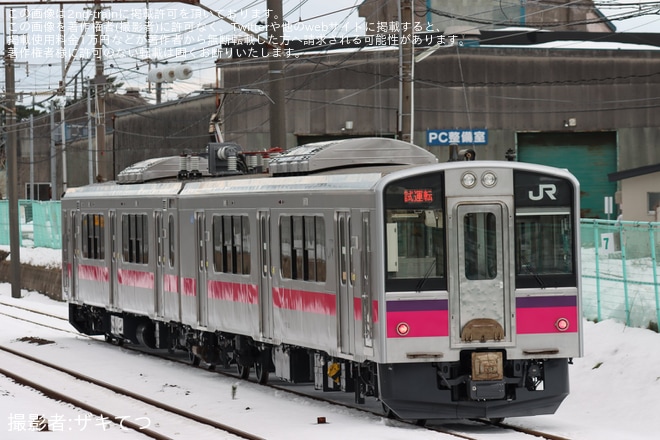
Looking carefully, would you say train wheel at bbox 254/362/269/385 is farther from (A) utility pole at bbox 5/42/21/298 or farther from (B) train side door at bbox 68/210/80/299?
(A) utility pole at bbox 5/42/21/298

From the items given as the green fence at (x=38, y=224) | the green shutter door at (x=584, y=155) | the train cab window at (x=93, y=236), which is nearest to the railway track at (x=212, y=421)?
the train cab window at (x=93, y=236)

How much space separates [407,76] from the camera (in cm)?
2350

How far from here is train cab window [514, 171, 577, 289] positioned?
45.2ft

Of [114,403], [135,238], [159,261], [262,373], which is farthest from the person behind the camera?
[135,238]

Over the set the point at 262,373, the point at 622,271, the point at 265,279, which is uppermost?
the point at 265,279

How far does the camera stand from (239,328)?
58.2ft

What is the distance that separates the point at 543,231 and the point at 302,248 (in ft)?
10.2

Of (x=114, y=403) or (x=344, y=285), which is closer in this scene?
(x=344, y=285)

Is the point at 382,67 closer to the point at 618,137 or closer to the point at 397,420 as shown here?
the point at 618,137

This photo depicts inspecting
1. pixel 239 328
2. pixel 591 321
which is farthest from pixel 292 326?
pixel 591 321

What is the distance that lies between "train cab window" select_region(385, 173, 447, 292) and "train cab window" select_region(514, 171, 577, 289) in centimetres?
85

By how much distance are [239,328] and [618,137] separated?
3275cm

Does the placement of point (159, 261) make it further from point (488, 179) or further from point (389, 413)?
point (488, 179)

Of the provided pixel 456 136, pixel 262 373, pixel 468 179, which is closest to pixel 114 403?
pixel 262 373
